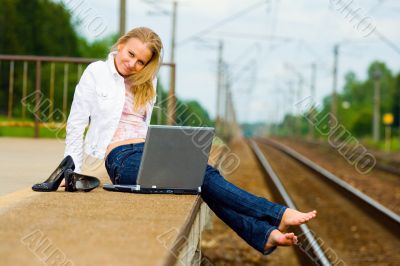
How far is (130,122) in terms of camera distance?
5594mm

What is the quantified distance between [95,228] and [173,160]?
1.62 m

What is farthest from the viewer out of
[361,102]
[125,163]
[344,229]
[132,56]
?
[361,102]

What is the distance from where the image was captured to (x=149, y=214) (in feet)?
13.4

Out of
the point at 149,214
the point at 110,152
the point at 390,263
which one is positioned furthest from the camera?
the point at 390,263

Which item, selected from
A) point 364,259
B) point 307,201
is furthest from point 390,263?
point 307,201

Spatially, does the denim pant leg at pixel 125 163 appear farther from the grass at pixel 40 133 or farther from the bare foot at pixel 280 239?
the grass at pixel 40 133

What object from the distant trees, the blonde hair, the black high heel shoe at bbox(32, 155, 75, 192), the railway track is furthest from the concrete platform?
the distant trees

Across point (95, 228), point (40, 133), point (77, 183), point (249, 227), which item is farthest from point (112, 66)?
point (40, 133)

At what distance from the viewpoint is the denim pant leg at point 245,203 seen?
4.91 m

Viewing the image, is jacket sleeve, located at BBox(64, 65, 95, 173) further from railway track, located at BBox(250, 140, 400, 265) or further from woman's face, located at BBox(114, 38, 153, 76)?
railway track, located at BBox(250, 140, 400, 265)

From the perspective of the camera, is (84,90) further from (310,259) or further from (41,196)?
(310,259)

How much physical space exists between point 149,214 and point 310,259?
169 inches

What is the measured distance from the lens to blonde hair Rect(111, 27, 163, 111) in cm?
541

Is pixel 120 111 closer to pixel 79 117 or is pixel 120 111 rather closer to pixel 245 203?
pixel 79 117
